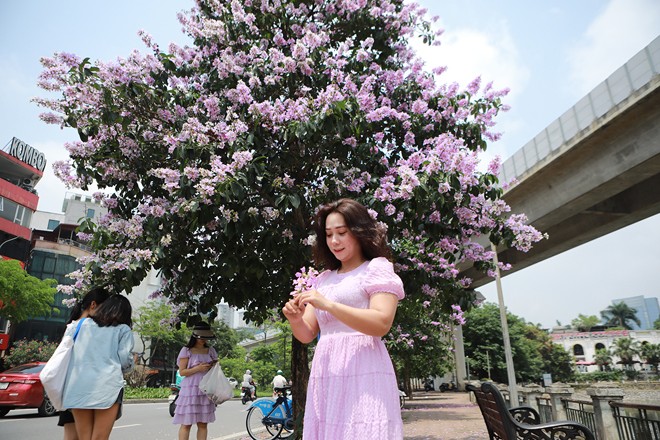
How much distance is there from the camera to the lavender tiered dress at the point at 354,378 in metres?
1.99

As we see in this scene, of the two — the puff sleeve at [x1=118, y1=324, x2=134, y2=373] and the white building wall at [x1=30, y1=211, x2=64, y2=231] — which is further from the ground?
the white building wall at [x1=30, y1=211, x2=64, y2=231]

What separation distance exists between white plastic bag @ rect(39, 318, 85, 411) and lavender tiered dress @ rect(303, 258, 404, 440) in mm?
2625

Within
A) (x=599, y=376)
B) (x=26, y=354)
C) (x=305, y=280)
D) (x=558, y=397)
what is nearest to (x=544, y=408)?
(x=558, y=397)

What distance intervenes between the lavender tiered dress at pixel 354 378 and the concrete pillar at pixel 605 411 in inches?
250

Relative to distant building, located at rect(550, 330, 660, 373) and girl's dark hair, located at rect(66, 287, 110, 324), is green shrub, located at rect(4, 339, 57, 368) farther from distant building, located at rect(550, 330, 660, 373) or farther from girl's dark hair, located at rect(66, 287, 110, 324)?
distant building, located at rect(550, 330, 660, 373)

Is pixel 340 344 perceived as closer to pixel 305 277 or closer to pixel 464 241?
pixel 305 277

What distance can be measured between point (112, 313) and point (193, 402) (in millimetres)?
1987

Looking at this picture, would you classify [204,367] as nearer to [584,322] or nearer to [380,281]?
[380,281]

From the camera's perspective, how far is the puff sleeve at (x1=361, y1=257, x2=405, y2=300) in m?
2.14

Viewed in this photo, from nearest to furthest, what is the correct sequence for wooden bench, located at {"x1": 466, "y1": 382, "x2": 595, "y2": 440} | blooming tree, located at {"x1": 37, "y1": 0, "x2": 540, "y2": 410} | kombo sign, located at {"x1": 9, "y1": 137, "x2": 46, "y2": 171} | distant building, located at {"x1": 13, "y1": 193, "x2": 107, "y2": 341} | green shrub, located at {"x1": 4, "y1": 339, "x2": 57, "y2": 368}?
wooden bench, located at {"x1": 466, "y1": 382, "x2": 595, "y2": 440} < blooming tree, located at {"x1": 37, "y1": 0, "x2": 540, "y2": 410} < green shrub, located at {"x1": 4, "y1": 339, "x2": 57, "y2": 368} < kombo sign, located at {"x1": 9, "y1": 137, "x2": 46, "y2": 171} < distant building, located at {"x1": 13, "y1": 193, "x2": 107, "y2": 341}

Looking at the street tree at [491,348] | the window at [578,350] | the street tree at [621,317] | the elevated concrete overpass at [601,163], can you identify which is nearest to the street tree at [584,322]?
the street tree at [621,317]

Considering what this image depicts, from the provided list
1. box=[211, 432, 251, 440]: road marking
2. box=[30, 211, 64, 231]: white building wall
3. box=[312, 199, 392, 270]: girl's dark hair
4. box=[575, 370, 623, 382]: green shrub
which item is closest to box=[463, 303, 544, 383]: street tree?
box=[575, 370, 623, 382]: green shrub

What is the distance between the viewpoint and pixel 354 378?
207 cm

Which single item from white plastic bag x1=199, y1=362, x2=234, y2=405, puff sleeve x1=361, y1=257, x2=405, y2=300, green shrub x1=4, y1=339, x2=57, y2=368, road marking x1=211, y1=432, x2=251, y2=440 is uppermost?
green shrub x1=4, y1=339, x2=57, y2=368
